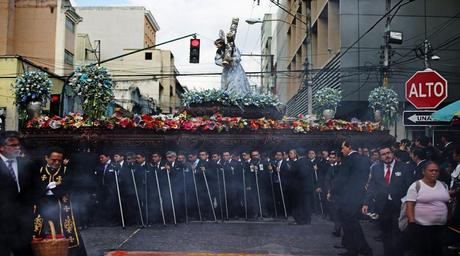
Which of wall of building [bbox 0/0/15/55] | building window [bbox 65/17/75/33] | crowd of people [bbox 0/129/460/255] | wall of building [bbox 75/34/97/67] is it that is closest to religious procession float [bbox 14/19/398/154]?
crowd of people [bbox 0/129/460/255]

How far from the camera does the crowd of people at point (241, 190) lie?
6066mm

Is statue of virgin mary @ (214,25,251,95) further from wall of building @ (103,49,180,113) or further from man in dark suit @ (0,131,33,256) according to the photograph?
wall of building @ (103,49,180,113)

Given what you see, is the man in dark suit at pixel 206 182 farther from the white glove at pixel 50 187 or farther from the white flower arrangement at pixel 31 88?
the white glove at pixel 50 187

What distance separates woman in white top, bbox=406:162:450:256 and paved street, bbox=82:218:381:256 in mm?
1922

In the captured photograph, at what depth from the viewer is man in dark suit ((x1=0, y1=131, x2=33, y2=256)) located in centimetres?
566

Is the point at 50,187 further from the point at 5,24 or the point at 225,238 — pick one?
the point at 5,24

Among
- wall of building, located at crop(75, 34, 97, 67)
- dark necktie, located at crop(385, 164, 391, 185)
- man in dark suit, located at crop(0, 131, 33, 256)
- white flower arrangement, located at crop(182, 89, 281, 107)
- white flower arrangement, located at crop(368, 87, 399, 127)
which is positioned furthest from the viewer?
wall of building, located at crop(75, 34, 97, 67)

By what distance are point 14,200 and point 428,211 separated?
499 centimetres

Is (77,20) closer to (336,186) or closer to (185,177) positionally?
(185,177)

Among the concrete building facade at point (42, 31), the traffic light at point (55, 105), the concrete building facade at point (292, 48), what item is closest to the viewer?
the traffic light at point (55, 105)

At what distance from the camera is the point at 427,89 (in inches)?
314

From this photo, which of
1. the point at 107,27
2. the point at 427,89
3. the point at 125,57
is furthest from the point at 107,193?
the point at 125,57

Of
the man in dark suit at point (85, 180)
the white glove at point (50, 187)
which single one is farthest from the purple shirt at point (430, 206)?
the man in dark suit at point (85, 180)

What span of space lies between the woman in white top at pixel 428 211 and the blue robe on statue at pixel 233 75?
8230mm
